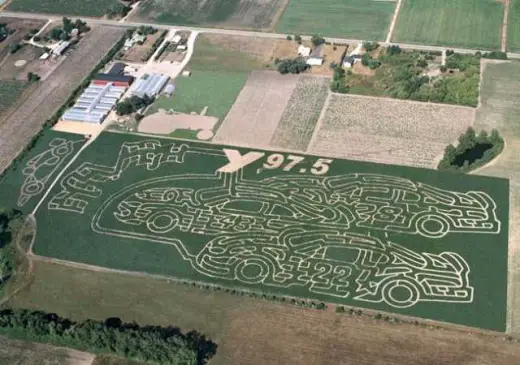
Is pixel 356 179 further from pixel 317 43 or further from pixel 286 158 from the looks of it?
pixel 317 43

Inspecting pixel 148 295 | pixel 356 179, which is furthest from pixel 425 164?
pixel 148 295

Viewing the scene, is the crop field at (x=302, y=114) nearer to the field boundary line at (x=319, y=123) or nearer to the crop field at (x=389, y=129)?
the field boundary line at (x=319, y=123)

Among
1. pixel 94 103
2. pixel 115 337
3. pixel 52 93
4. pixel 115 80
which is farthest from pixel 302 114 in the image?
pixel 115 337

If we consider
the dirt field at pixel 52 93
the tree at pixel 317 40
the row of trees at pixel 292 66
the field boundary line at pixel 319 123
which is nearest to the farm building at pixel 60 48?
the dirt field at pixel 52 93

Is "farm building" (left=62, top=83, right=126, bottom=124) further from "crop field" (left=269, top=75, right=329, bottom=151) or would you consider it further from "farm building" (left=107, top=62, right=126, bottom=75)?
"crop field" (left=269, top=75, right=329, bottom=151)

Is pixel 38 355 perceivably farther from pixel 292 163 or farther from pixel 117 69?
pixel 117 69
